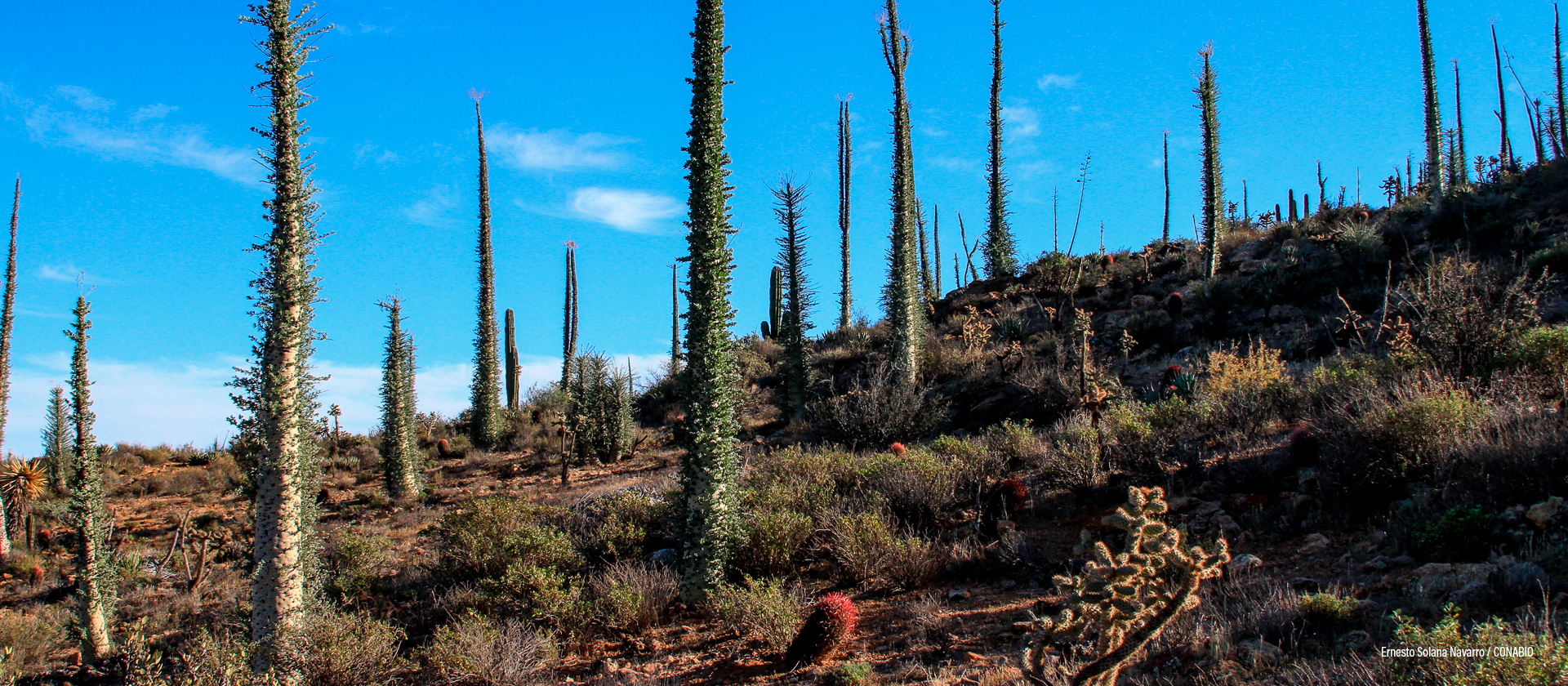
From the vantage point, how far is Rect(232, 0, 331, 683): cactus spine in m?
7.28

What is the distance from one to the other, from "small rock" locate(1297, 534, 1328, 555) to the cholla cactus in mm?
3139

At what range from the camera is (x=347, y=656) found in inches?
269

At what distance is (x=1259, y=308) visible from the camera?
56.2ft

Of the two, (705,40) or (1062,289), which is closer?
(705,40)

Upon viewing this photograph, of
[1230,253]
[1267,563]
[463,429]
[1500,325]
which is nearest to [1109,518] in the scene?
[1267,563]

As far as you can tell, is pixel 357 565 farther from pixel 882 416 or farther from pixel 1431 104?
pixel 1431 104

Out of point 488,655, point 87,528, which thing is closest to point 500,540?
point 488,655

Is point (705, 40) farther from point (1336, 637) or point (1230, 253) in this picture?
point (1230, 253)

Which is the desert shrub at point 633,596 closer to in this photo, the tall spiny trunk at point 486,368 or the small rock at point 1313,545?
the small rock at point 1313,545

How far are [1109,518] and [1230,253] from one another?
823 inches

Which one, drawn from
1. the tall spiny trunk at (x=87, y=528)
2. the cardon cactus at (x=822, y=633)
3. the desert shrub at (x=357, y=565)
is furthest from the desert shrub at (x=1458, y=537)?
the tall spiny trunk at (x=87, y=528)

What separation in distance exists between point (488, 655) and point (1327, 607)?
5.95 meters

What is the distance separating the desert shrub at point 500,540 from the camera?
8898 millimetres

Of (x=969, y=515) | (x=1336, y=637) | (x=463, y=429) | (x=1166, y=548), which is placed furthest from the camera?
(x=463, y=429)
